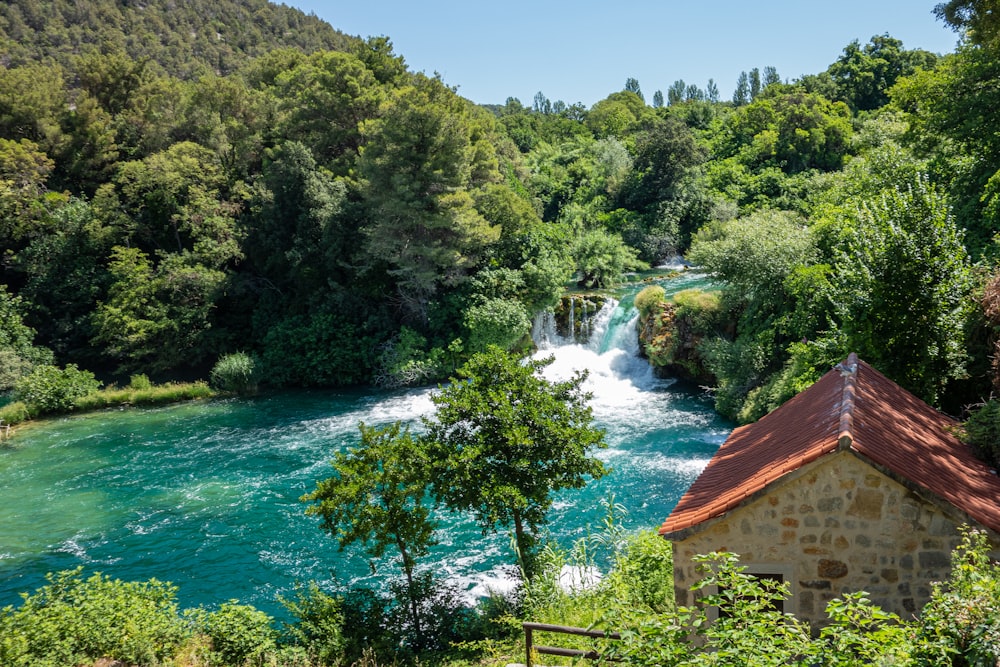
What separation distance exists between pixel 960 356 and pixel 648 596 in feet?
23.0

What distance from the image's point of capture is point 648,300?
2562cm

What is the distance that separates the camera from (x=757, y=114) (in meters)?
49.8

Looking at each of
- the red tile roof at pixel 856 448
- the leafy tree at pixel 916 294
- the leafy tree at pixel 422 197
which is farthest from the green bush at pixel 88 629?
the leafy tree at pixel 422 197

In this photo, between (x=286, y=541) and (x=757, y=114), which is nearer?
(x=286, y=541)

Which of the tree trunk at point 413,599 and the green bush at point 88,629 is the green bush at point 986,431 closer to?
the tree trunk at point 413,599

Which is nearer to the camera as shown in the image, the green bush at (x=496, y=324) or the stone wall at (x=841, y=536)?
the stone wall at (x=841, y=536)

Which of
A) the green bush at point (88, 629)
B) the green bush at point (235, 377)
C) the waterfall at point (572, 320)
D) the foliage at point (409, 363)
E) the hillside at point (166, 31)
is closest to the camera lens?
the green bush at point (88, 629)

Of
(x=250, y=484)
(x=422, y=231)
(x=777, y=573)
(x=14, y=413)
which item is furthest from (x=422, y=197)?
(x=777, y=573)

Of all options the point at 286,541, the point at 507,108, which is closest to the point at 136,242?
the point at 286,541

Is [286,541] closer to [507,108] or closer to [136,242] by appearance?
[136,242]

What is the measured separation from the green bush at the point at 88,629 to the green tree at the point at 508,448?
4.70 m

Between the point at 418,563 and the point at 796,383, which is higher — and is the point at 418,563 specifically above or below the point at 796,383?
below

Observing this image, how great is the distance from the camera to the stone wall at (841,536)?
6895 mm

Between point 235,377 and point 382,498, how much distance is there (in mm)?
20349
